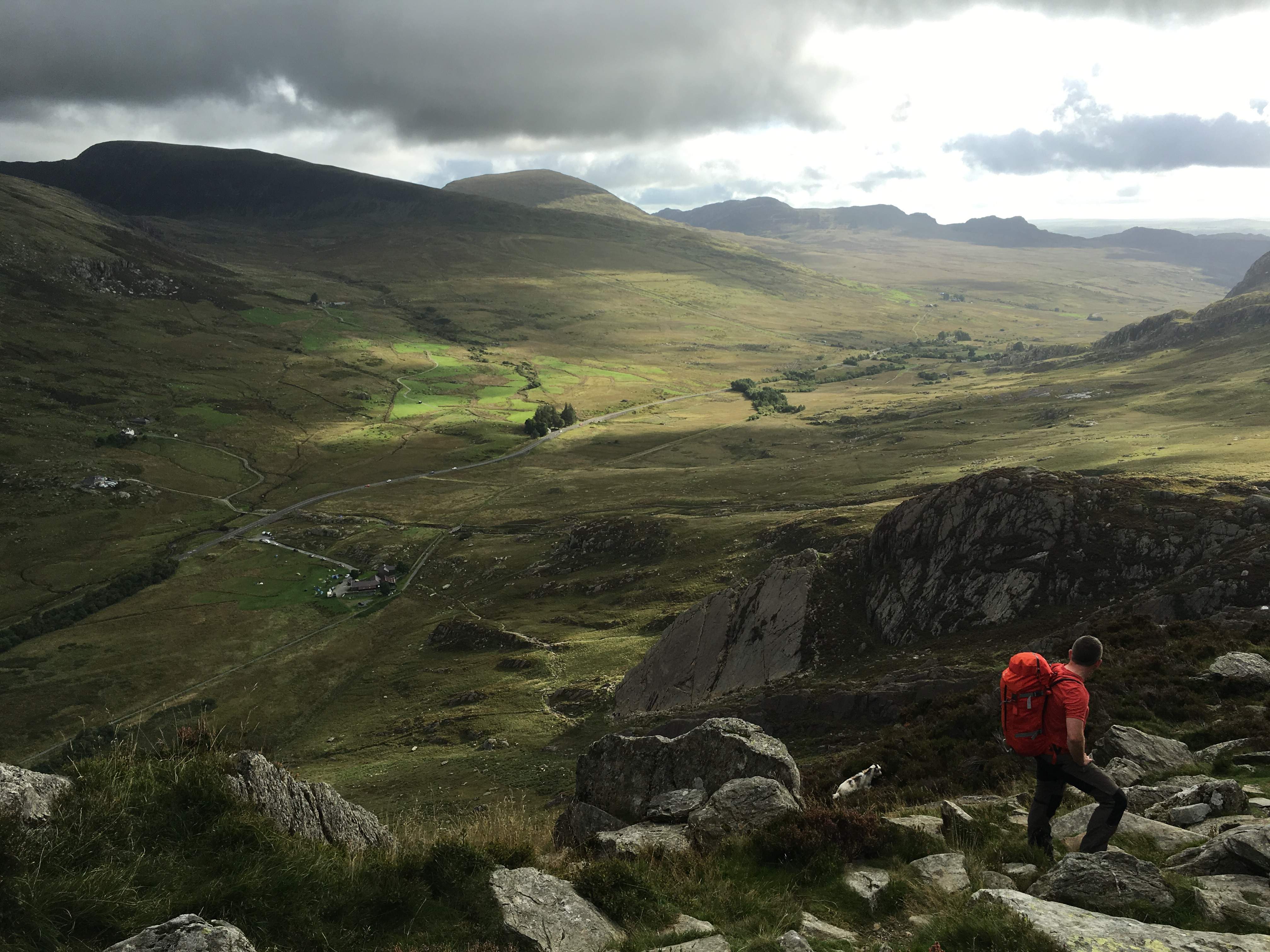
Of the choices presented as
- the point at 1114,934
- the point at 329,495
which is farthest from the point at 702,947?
the point at 329,495

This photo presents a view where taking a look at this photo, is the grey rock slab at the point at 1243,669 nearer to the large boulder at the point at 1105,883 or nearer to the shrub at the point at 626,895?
the large boulder at the point at 1105,883

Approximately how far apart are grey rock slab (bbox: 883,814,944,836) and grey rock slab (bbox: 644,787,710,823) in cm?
453

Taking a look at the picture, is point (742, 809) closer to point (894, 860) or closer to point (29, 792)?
point (894, 860)

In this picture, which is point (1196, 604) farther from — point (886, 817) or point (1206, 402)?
point (1206, 402)

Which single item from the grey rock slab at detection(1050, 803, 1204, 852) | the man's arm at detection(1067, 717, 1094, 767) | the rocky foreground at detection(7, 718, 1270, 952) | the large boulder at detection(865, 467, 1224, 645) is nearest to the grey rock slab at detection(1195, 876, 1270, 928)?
the rocky foreground at detection(7, 718, 1270, 952)

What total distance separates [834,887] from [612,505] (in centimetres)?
12223

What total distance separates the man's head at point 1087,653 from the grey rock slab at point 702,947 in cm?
719

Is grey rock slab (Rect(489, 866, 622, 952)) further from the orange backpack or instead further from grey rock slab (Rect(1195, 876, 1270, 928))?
grey rock slab (Rect(1195, 876, 1270, 928))

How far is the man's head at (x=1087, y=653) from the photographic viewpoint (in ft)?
38.9

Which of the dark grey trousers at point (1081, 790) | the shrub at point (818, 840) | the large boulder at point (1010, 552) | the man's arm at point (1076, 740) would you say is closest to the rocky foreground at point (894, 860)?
the shrub at point (818, 840)

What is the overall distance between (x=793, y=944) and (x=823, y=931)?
4.29ft

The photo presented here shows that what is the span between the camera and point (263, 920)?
9648 mm

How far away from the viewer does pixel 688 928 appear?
11039 mm

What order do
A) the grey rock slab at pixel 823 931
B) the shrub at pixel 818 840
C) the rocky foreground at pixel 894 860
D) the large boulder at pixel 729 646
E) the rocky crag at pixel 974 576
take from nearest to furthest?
the rocky foreground at pixel 894 860, the grey rock slab at pixel 823 931, the shrub at pixel 818 840, the rocky crag at pixel 974 576, the large boulder at pixel 729 646
